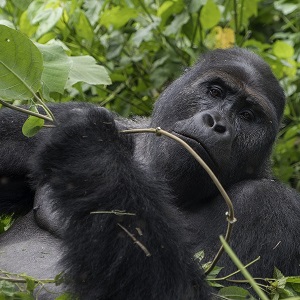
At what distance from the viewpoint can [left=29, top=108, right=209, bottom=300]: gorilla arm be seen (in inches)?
107

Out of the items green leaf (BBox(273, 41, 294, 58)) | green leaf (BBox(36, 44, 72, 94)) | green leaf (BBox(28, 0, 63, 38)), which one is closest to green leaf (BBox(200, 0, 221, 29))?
green leaf (BBox(273, 41, 294, 58))

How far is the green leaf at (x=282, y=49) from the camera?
5.21m

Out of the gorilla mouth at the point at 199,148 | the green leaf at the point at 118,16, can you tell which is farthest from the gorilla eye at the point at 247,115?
the green leaf at the point at 118,16

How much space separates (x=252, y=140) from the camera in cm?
350

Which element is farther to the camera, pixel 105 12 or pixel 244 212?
pixel 105 12

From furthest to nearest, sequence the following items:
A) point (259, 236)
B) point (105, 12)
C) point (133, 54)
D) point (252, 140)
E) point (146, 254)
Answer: point (133, 54)
point (105, 12)
point (252, 140)
point (259, 236)
point (146, 254)

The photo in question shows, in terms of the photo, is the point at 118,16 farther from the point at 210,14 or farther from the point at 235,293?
the point at 235,293

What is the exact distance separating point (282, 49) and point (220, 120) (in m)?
2.08

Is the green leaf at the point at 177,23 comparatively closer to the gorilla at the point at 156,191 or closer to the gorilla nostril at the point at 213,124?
the gorilla at the point at 156,191

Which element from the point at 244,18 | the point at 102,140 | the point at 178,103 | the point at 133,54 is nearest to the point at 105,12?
the point at 133,54

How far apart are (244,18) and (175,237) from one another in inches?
118

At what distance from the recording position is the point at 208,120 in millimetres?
3271

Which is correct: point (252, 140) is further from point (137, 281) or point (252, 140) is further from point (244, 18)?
point (244, 18)

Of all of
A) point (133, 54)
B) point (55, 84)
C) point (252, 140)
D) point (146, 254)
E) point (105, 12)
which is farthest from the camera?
point (133, 54)
